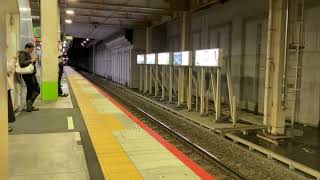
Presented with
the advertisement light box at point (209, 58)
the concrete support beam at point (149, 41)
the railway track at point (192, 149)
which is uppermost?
the concrete support beam at point (149, 41)

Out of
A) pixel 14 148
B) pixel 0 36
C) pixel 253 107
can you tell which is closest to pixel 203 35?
pixel 253 107

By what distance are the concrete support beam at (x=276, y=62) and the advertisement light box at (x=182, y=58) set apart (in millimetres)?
4072

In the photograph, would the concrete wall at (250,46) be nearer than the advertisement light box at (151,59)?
Yes

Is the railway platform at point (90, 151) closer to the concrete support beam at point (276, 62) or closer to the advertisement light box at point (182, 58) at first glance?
the concrete support beam at point (276, 62)

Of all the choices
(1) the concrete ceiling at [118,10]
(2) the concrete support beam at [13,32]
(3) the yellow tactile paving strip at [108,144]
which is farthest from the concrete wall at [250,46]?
(2) the concrete support beam at [13,32]

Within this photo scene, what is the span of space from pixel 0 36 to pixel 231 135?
718cm

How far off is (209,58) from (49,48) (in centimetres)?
527

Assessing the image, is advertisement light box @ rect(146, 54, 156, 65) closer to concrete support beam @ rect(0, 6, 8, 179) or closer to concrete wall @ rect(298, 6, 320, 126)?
concrete wall @ rect(298, 6, 320, 126)

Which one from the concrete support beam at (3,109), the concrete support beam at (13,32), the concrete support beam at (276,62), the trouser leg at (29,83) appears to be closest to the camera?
the concrete support beam at (3,109)

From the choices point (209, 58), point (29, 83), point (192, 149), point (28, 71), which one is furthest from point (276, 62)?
point (29, 83)

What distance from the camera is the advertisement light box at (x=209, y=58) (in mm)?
9625

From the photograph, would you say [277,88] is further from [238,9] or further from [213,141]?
[238,9]

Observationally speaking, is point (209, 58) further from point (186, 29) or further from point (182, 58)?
point (186, 29)

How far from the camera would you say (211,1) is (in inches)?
501
